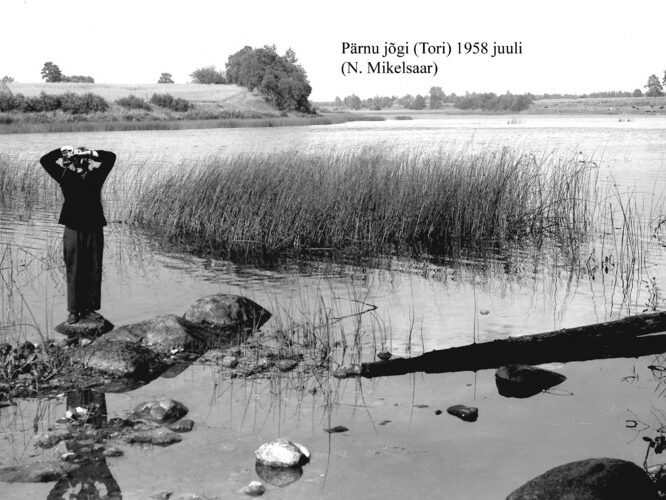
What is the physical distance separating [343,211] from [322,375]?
21.3ft

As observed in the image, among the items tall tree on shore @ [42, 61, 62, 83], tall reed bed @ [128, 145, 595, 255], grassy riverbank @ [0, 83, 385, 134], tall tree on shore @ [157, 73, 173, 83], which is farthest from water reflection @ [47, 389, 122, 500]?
tall tree on shore @ [157, 73, 173, 83]

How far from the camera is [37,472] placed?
13.8 feet

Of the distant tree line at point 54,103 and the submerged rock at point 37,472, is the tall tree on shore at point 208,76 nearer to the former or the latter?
the distant tree line at point 54,103

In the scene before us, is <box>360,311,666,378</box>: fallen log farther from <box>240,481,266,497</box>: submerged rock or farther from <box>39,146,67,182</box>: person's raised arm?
<box>39,146,67,182</box>: person's raised arm

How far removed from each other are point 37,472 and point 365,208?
8926 millimetres

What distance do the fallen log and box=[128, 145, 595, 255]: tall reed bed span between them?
5474 mm

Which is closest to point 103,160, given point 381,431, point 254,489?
point 381,431

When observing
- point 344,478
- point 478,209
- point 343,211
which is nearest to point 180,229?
point 343,211

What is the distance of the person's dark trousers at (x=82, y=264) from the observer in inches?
277

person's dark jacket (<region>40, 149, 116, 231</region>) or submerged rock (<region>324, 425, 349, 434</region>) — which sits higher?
person's dark jacket (<region>40, 149, 116, 231</region>)

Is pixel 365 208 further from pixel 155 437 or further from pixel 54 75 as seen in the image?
pixel 54 75

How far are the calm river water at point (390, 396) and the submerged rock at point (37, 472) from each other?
0.34 ft

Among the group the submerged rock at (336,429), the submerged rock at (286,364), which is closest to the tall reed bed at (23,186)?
the submerged rock at (286,364)

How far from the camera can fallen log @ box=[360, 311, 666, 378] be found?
6.10 m
